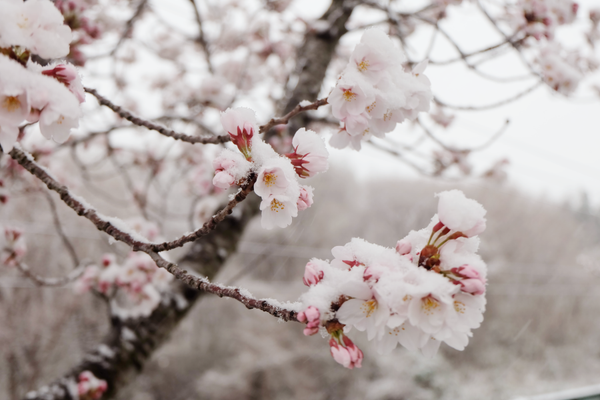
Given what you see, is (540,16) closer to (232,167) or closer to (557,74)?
(557,74)

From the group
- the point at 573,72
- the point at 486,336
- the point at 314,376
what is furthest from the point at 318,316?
the point at 486,336

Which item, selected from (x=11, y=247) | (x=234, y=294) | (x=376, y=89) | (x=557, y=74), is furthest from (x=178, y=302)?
(x=557, y=74)

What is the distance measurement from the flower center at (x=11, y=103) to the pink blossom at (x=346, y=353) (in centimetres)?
39

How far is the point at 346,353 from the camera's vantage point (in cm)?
36

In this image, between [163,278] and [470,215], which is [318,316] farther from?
[163,278]

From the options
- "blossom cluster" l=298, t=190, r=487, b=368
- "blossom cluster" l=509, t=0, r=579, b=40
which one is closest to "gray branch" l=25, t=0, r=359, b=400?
"blossom cluster" l=509, t=0, r=579, b=40

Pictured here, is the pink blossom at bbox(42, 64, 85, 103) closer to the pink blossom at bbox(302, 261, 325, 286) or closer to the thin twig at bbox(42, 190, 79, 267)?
the pink blossom at bbox(302, 261, 325, 286)

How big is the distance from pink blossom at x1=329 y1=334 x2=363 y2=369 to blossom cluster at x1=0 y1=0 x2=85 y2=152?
0.36 metres

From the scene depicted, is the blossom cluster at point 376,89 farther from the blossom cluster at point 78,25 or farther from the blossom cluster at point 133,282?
the blossom cluster at point 133,282

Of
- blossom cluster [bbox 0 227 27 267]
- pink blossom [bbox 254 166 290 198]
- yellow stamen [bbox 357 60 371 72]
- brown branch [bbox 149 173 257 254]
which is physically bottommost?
blossom cluster [bbox 0 227 27 267]

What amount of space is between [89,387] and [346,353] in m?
1.02

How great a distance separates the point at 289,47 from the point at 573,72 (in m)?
1.68

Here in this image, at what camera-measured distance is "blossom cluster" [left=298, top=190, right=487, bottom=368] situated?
34 cm

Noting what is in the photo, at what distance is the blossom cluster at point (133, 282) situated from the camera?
49.1 inches
